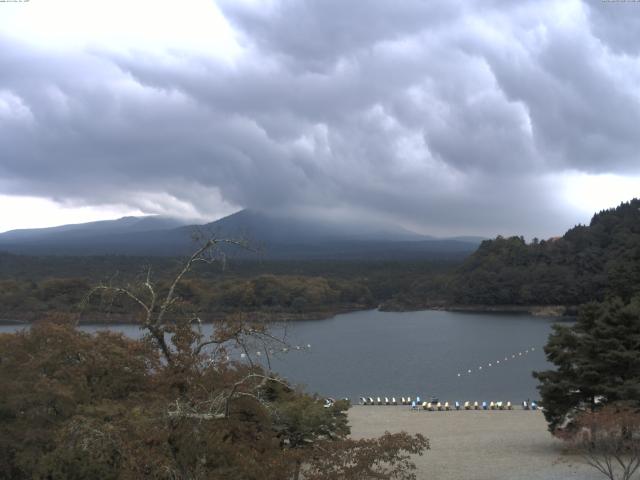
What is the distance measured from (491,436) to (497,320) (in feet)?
153

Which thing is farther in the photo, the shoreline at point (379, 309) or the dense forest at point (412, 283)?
the dense forest at point (412, 283)

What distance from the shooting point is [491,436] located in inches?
714

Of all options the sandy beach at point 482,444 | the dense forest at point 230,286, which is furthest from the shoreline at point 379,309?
the sandy beach at point 482,444

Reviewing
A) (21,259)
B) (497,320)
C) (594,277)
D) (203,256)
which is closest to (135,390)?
(203,256)

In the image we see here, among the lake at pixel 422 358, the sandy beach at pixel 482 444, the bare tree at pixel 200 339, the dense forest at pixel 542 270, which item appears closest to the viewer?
the bare tree at pixel 200 339

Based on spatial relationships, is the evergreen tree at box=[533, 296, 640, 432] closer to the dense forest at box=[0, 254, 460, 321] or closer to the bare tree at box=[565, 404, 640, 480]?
the bare tree at box=[565, 404, 640, 480]

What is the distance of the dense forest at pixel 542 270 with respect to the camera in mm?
69000

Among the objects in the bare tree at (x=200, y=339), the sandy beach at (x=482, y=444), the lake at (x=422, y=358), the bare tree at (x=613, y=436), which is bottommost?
the lake at (x=422, y=358)

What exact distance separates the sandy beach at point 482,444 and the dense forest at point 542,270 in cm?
4501

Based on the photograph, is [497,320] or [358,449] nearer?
[358,449]

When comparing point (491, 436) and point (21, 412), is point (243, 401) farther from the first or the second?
point (491, 436)

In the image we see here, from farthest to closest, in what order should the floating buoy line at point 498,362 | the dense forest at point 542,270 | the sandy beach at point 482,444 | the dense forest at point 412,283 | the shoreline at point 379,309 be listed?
the dense forest at point 542,270
the dense forest at point 412,283
the shoreline at point 379,309
the floating buoy line at point 498,362
the sandy beach at point 482,444

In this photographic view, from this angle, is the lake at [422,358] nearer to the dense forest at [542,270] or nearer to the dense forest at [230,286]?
the dense forest at [230,286]

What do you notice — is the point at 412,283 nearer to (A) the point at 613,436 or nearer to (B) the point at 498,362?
(B) the point at 498,362
